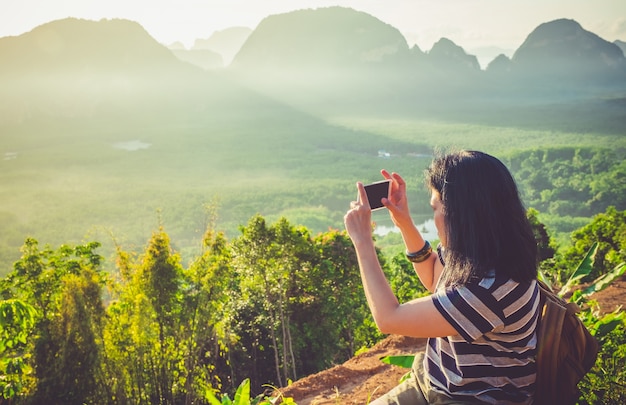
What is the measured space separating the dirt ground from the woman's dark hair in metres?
2.49

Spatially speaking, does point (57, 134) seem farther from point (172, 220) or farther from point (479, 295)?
point (479, 295)

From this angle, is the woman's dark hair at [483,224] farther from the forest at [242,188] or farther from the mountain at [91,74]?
the mountain at [91,74]

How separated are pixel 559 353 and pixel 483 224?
0.46 metres

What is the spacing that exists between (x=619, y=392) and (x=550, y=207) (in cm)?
4341

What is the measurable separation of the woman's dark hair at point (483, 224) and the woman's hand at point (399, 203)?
46cm

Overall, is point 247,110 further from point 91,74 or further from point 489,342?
A: point 489,342

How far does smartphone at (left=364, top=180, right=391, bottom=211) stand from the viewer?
5.85 ft

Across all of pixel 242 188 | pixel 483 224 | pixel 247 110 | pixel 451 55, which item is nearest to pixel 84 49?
pixel 247 110

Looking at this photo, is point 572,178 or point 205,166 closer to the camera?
point 572,178

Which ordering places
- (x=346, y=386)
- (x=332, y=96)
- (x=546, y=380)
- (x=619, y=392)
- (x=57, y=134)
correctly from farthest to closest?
(x=332, y=96) < (x=57, y=134) < (x=346, y=386) < (x=619, y=392) < (x=546, y=380)

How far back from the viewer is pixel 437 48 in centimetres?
13538

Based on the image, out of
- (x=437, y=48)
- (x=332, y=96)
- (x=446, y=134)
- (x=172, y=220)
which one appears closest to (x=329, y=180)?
(x=172, y=220)

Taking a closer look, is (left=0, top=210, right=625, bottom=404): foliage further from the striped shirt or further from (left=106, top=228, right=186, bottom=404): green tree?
the striped shirt

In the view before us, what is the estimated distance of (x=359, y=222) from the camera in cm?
150
